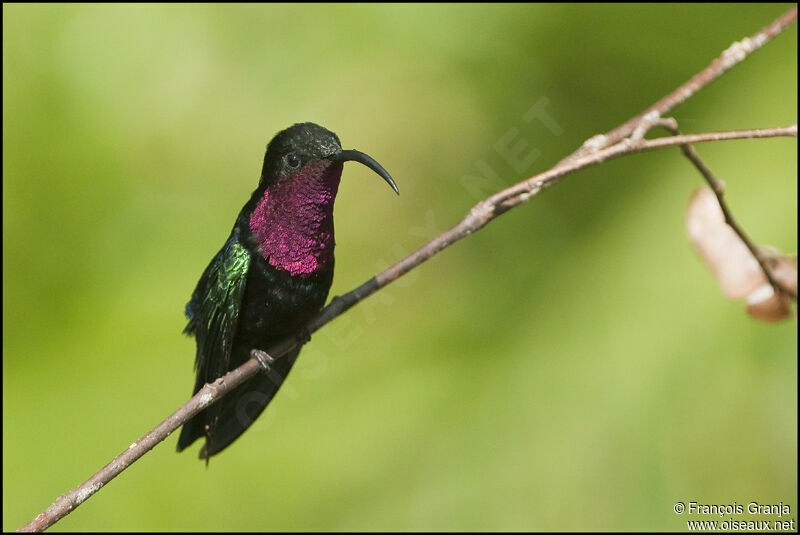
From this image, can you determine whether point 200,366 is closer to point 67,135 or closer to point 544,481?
point 544,481

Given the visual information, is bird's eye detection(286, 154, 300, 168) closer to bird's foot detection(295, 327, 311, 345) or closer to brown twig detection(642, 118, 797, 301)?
bird's foot detection(295, 327, 311, 345)

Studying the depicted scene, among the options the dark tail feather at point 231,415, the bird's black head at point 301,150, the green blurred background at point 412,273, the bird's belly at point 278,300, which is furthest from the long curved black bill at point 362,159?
the green blurred background at point 412,273

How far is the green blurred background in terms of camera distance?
88.4 inches

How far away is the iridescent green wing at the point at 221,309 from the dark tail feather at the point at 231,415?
69mm

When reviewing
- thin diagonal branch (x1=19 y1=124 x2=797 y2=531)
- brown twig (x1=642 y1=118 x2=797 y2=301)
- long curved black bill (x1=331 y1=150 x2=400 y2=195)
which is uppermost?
long curved black bill (x1=331 y1=150 x2=400 y2=195)

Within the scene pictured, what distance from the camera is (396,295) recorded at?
254 cm

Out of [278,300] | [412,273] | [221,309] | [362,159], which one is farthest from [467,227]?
[412,273]

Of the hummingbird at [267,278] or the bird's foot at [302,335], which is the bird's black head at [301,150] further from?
the bird's foot at [302,335]

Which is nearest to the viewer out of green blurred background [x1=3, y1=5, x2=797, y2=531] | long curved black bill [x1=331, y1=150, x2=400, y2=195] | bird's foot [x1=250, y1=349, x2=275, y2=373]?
long curved black bill [x1=331, y1=150, x2=400, y2=195]

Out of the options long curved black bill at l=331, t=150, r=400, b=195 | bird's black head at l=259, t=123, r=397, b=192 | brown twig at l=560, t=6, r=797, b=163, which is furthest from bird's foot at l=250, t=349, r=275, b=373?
brown twig at l=560, t=6, r=797, b=163

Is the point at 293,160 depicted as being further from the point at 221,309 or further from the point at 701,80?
the point at 701,80

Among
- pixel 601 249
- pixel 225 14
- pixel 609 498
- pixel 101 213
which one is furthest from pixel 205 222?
pixel 609 498

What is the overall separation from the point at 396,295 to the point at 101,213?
102 cm

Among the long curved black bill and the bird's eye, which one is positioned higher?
the bird's eye
